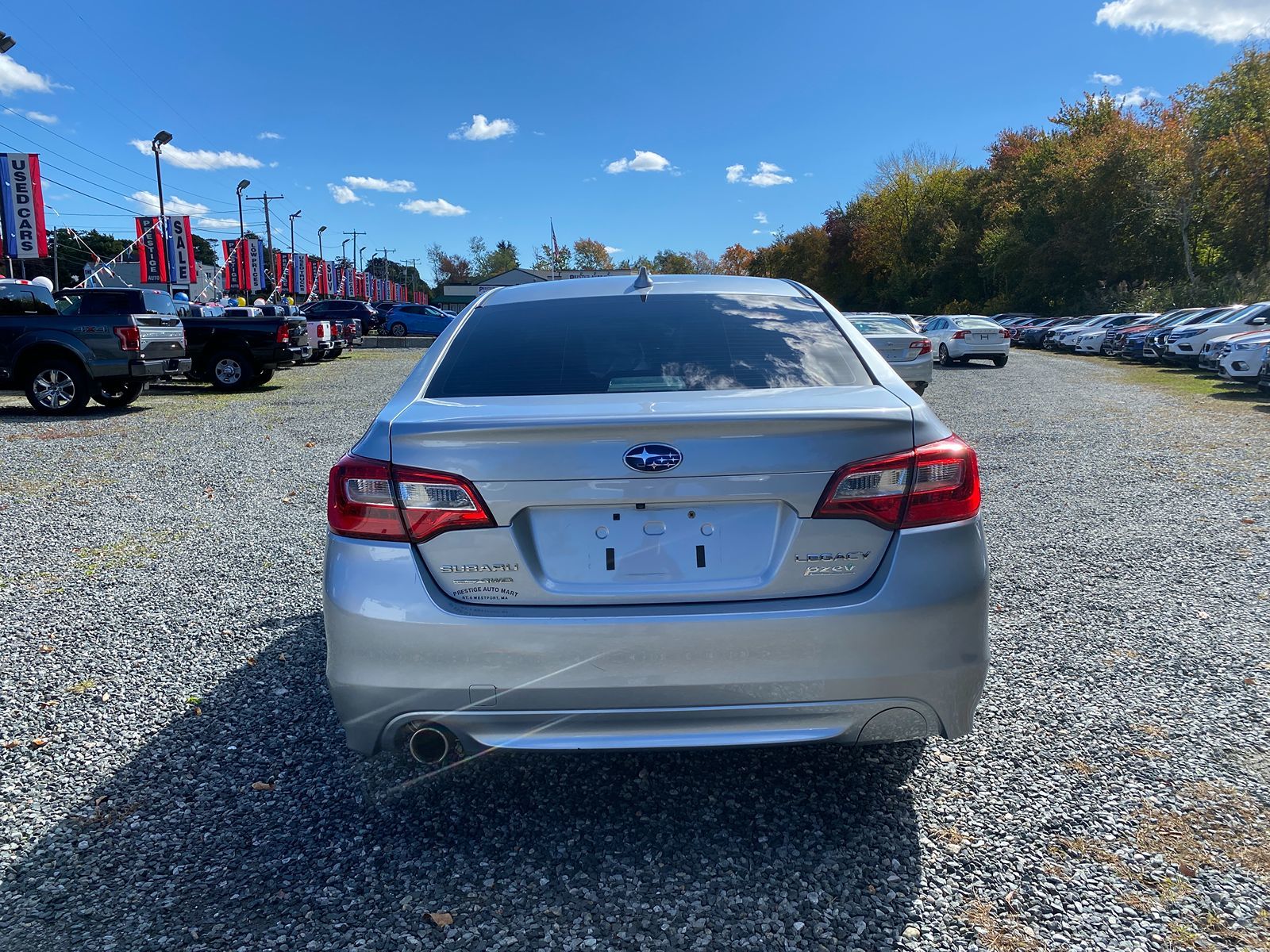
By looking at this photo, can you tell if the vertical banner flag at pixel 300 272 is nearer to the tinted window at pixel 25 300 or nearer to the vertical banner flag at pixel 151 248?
the vertical banner flag at pixel 151 248

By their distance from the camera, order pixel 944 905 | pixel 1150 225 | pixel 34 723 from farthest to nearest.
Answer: pixel 1150 225
pixel 34 723
pixel 944 905

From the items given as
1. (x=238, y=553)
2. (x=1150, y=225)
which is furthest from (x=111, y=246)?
(x=238, y=553)

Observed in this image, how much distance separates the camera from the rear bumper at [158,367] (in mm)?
13086

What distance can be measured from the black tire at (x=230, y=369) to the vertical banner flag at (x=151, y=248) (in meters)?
21.6

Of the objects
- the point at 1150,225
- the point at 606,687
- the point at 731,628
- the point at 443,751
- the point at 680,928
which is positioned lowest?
the point at 680,928

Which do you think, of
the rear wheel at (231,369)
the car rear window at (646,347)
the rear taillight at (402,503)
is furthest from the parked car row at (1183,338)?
the rear wheel at (231,369)

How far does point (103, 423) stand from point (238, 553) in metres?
8.39

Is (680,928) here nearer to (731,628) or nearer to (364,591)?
(731,628)

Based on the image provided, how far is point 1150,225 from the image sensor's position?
4459cm

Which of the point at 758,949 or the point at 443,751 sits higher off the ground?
the point at 443,751

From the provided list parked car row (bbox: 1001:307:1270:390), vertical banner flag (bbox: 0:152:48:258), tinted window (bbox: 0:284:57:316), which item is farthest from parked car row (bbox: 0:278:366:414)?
parked car row (bbox: 1001:307:1270:390)

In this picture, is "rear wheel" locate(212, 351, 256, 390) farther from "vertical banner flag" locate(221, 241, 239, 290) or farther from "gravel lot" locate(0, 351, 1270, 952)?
"vertical banner flag" locate(221, 241, 239, 290)

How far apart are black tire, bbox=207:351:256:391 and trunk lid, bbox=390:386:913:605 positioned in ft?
55.7

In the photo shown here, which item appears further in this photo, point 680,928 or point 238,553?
point 238,553
